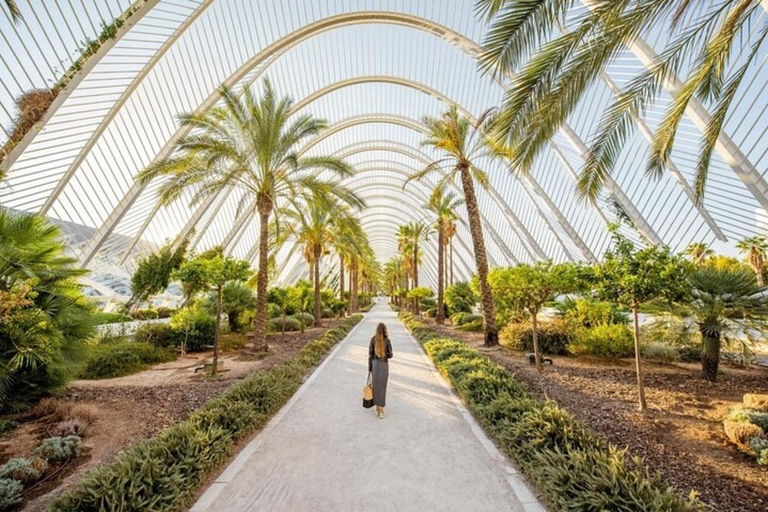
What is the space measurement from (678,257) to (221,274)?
10638mm

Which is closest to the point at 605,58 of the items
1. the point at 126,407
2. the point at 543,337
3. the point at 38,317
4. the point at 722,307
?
the point at 722,307

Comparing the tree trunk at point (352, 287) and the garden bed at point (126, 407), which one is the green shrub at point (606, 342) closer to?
the garden bed at point (126, 407)

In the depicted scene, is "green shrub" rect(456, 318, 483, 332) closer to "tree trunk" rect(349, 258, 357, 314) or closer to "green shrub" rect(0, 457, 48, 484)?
"green shrub" rect(0, 457, 48, 484)

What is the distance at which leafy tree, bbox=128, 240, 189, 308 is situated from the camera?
17.5m

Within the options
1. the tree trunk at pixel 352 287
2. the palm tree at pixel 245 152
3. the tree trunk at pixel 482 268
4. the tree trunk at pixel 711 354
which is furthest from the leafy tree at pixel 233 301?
the tree trunk at pixel 352 287

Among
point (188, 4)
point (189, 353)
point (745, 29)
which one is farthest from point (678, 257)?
point (188, 4)

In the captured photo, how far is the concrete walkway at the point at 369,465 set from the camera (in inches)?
129

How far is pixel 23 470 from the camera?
3.74m

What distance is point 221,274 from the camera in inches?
386

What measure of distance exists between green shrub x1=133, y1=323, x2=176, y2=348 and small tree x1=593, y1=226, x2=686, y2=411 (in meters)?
13.8

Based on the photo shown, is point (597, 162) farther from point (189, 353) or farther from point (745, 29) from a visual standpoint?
→ point (189, 353)

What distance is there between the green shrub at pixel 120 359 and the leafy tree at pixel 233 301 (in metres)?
4.97

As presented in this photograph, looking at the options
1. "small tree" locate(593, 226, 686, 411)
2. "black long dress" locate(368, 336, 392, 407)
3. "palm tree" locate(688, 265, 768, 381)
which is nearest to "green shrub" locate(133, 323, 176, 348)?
"black long dress" locate(368, 336, 392, 407)

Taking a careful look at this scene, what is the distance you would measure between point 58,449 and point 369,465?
3.90 metres
